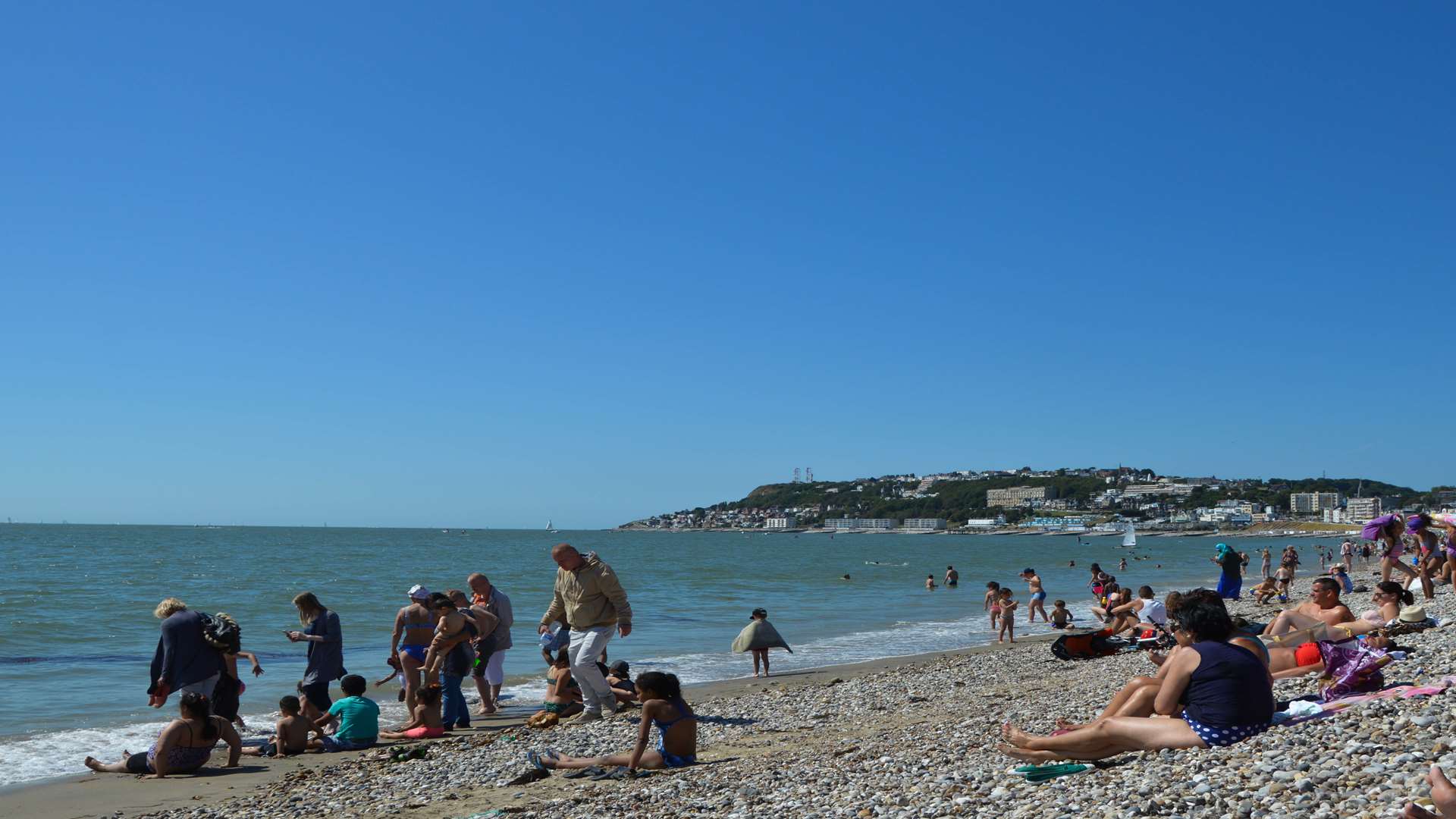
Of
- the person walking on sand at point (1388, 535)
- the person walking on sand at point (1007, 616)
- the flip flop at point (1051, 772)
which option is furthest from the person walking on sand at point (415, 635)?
the person walking on sand at point (1388, 535)

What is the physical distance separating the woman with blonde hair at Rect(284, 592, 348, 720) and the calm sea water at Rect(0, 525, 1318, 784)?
0.92m

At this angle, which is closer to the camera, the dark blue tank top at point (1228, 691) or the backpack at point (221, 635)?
the dark blue tank top at point (1228, 691)

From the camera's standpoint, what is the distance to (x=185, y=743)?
8.90 m

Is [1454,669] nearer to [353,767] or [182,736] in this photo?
[353,767]

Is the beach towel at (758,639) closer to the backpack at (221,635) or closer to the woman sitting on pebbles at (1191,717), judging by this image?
the backpack at (221,635)

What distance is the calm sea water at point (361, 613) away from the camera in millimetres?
12828

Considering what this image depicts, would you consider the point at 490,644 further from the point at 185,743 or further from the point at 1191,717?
the point at 1191,717

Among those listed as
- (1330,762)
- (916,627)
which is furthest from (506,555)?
(1330,762)

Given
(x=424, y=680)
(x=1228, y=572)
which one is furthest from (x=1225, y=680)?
(x=1228, y=572)

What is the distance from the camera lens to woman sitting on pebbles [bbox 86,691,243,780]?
29.1 feet

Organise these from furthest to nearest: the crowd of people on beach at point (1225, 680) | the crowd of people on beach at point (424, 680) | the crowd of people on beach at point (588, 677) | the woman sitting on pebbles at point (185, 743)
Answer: the woman sitting on pebbles at point (185, 743), the crowd of people on beach at point (424, 680), the crowd of people on beach at point (588, 677), the crowd of people on beach at point (1225, 680)

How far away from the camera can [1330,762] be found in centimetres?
488

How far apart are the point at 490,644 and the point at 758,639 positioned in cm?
461

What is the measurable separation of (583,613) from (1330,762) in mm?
6125
